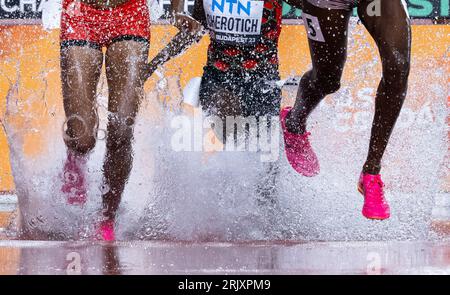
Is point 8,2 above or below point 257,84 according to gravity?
above

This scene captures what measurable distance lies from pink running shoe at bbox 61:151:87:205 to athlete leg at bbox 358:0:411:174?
1747 millimetres

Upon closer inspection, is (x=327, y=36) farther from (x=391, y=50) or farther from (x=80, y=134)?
(x=80, y=134)

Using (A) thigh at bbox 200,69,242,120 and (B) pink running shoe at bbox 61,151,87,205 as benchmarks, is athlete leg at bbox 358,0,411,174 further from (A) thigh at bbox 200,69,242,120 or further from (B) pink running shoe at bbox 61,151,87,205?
(B) pink running shoe at bbox 61,151,87,205

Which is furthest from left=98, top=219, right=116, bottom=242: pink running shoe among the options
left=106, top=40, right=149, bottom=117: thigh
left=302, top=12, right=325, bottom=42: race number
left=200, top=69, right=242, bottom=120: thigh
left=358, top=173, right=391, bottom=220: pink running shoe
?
left=302, top=12, right=325, bottom=42: race number

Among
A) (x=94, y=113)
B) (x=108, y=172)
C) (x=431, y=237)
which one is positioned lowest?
(x=431, y=237)

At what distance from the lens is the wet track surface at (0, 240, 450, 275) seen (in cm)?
405

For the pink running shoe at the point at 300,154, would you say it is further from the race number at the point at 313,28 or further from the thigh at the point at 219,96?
the race number at the point at 313,28

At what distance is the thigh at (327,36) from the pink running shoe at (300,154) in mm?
658

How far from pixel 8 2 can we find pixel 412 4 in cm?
253

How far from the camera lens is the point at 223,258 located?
14.3 feet

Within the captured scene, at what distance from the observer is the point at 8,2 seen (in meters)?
6.23

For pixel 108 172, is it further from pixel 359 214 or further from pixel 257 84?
pixel 359 214
